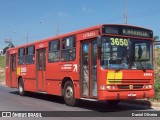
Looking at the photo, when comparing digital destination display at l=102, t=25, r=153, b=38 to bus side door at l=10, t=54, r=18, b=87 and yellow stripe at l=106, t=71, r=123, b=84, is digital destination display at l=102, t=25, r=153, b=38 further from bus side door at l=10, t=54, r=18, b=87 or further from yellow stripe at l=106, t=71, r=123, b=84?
bus side door at l=10, t=54, r=18, b=87

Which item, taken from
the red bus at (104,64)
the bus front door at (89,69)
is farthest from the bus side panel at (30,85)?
the bus front door at (89,69)

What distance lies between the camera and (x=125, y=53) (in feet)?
42.9


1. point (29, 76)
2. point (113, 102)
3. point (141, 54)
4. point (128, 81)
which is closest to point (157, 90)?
point (113, 102)

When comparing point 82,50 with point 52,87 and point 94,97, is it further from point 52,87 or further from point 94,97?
point 52,87

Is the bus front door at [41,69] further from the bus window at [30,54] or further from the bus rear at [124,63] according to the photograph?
the bus rear at [124,63]

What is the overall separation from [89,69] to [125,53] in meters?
1.44

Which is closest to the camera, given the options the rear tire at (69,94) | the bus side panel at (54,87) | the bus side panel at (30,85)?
the rear tire at (69,94)

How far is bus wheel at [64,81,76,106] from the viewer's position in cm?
1465

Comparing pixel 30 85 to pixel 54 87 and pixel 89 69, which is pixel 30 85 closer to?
pixel 54 87

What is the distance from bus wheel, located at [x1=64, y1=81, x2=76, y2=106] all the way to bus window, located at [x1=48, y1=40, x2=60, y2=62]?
59.1 inches

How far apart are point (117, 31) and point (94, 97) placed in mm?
2475

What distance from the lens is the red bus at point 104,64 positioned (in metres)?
12.7

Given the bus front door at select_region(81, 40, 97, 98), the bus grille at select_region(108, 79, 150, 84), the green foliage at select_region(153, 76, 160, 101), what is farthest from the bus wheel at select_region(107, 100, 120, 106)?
the green foliage at select_region(153, 76, 160, 101)

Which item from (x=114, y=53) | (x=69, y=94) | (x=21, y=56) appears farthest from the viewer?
(x=21, y=56)
